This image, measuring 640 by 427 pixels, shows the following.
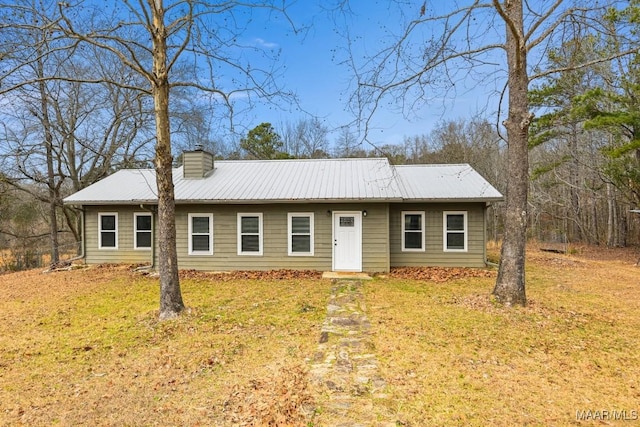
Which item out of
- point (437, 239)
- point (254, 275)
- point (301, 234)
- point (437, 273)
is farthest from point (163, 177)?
point (437, 239)

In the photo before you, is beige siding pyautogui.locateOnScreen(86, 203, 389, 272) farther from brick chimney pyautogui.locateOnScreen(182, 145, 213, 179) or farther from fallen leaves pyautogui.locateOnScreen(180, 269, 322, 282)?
brick chimney pyautogui.locateOnScreen(182, 145, 213, 179)

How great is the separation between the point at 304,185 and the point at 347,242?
2401mm

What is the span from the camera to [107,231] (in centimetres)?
1200

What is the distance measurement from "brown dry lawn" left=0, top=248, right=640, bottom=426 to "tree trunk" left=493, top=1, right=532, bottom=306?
1.71 ft

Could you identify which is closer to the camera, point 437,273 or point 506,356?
point 506,356

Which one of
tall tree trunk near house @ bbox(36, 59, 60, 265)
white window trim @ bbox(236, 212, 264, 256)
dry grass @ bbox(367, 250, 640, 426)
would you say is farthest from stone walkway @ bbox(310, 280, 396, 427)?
tall tree trunk near house @ bbox(36, 59, 60, 265)

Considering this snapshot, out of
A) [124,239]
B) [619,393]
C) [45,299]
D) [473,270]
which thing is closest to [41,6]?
[45,299]

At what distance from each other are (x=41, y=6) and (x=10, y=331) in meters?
5.25

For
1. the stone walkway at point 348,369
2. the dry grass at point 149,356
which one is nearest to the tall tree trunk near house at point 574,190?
the stone walkway at point 348,369

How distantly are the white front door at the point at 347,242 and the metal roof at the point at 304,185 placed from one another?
82 cm

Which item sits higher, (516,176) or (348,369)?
(516,176)

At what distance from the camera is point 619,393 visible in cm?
331

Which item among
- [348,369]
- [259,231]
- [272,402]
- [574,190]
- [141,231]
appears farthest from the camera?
[574,190]

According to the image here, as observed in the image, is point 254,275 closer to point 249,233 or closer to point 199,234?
point 249,233
